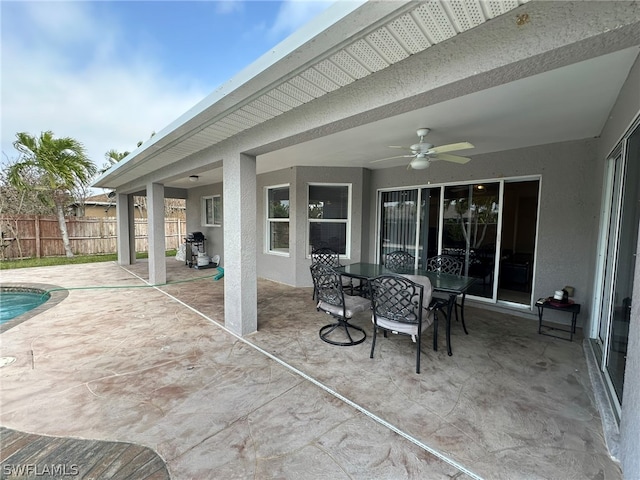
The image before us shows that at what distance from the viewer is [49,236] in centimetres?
988

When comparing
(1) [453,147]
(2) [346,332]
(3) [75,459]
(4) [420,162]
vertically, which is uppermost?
(1) [453,147]

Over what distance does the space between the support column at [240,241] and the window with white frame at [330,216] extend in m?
2.73

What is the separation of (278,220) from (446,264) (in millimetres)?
3874

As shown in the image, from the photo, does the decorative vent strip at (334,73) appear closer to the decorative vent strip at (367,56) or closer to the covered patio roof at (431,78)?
the covered patio roof at (431,78)

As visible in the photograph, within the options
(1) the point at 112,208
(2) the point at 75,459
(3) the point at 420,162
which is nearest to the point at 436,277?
(3) the point at 420,162

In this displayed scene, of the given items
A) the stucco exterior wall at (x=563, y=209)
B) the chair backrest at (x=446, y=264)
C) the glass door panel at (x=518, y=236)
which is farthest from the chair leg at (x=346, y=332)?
the glass door panel at (x=518, y=236)

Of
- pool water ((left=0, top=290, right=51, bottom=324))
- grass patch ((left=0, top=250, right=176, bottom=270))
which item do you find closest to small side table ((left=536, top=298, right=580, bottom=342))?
pool water ((left=0, top=290, right=51, bottom=324))

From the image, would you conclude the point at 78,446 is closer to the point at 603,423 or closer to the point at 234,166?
the point at 234,166

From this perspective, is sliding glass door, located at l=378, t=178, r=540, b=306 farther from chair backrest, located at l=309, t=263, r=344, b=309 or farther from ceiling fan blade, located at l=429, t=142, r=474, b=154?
chair backrest, located at l=309, t=263, r=344, b=309

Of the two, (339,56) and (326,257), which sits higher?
(339,56)

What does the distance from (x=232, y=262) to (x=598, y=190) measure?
4.71m

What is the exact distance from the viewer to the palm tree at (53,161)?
8.20m

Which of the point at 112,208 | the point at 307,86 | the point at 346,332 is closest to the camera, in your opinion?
the point at 307,86

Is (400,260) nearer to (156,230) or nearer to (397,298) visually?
(397,298)
